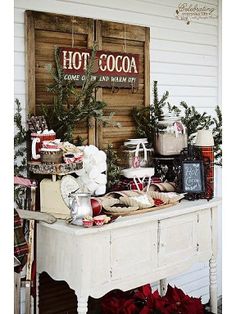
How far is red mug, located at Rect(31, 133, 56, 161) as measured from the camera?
9.61 feet

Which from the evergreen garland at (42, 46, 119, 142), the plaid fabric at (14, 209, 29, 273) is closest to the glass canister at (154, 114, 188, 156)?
the evergreen garland at (42, 46, 119, 142)

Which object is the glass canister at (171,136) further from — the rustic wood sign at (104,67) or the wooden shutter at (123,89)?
the rustic wood sign at (104,67)

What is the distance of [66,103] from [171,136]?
82 cm

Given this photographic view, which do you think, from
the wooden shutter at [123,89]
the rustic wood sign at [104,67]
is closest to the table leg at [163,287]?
the wooden shutter at [123,89]

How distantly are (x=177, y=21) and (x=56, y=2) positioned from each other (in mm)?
1356

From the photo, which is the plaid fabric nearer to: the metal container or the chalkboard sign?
the metal container

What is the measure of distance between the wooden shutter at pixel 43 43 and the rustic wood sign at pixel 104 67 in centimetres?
8

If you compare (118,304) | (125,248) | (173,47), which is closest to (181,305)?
(118,304)

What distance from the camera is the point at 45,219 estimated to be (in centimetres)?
272

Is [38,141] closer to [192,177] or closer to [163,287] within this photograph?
[192,177]

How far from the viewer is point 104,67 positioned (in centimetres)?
360

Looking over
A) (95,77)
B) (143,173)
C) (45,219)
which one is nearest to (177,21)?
(95,77)

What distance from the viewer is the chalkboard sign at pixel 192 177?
341 centimetres
